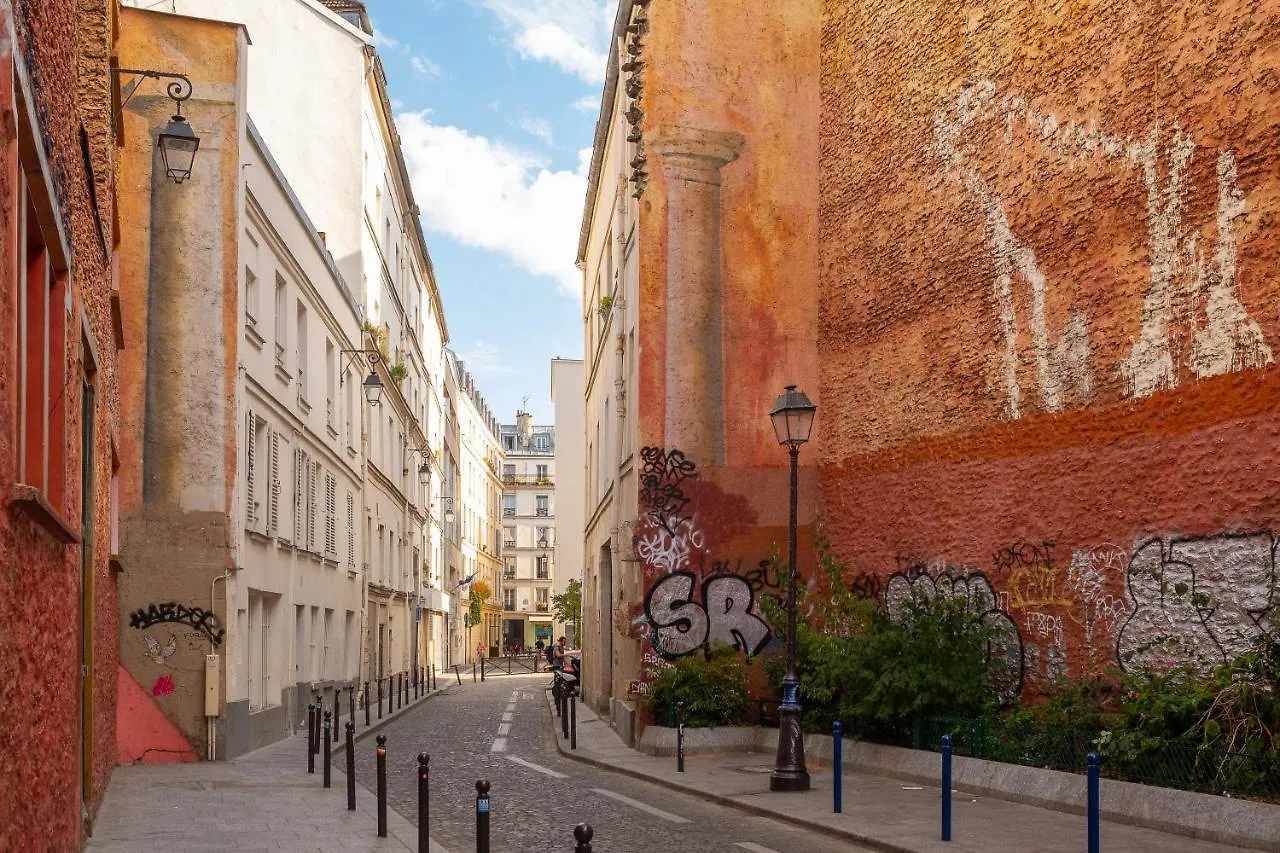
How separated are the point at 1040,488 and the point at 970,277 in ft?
9.66

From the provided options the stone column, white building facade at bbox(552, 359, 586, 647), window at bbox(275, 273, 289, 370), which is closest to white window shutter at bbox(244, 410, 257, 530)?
window at bbox(275, 273, 289, 370)

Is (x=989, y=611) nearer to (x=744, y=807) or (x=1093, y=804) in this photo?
(x=744, y=807)

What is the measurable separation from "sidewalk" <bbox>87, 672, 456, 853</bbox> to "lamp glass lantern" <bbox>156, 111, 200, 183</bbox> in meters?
6.63

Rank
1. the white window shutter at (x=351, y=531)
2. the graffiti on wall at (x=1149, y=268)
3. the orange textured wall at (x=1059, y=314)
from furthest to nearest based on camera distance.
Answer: the white window shutter at (x=351, y=531), the graffiti on wall at (x=1149, y=268), the orange textured wall at (x=1059, y=314)

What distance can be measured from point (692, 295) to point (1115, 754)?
10190mm

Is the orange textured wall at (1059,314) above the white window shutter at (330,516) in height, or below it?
above

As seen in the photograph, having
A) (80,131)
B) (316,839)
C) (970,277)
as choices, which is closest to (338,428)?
(970,277)

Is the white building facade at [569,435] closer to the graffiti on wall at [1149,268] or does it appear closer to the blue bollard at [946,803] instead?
the graffiti on wall at [1149,268]

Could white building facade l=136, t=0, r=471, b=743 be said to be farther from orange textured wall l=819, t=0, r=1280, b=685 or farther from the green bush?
orange textured wall l=819, t=0, r=1280, b=685

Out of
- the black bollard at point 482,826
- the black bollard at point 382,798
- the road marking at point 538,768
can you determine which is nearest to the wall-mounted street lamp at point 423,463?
the road marking at point 538,768

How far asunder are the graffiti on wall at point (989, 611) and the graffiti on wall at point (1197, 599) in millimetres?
1872

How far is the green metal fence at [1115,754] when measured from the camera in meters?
10.3

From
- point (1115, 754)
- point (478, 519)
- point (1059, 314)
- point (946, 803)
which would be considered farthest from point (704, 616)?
point (478, 519)

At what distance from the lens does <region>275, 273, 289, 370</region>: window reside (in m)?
22.5
